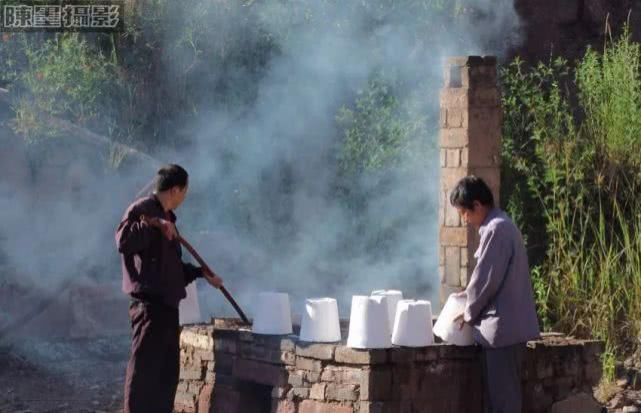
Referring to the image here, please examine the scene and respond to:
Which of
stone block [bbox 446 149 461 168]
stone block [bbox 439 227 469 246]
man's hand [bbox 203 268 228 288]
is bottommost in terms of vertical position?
man's hand [bbox 203 268 228 288]

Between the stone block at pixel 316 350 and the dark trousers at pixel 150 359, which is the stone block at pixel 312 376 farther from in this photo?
the dark trousers at pixel 150 359

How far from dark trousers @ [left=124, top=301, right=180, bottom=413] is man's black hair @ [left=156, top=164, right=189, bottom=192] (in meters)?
0.70

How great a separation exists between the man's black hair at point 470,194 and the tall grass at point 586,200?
2958mm

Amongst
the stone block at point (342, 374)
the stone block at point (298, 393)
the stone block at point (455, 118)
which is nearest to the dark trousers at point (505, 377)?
the stone block at point (342, 374)

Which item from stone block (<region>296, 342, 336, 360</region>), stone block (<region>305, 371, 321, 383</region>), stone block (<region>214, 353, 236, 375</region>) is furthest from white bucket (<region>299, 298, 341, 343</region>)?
stone block (<region>214, 353, 236, 375</region>)

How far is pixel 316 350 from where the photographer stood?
278 inches

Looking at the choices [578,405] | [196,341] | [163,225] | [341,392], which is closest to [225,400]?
[196,341]

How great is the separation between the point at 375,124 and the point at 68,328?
11.6ft

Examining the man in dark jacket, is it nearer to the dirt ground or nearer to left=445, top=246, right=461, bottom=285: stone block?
the dirt ground

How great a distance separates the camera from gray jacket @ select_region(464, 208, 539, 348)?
6.70 metres

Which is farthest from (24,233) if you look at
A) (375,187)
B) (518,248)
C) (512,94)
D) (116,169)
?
(518,248)

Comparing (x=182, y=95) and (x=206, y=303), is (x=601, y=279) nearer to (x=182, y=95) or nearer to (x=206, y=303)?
(x=206, y=303)

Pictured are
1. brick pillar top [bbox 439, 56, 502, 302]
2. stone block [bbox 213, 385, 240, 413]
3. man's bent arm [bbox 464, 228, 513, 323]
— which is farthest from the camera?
brick pillar top [bbox 439, 56, 502, 302]

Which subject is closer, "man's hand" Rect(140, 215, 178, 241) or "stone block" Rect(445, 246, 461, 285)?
"man's hand" Rect(140, 215, 178, 241)
